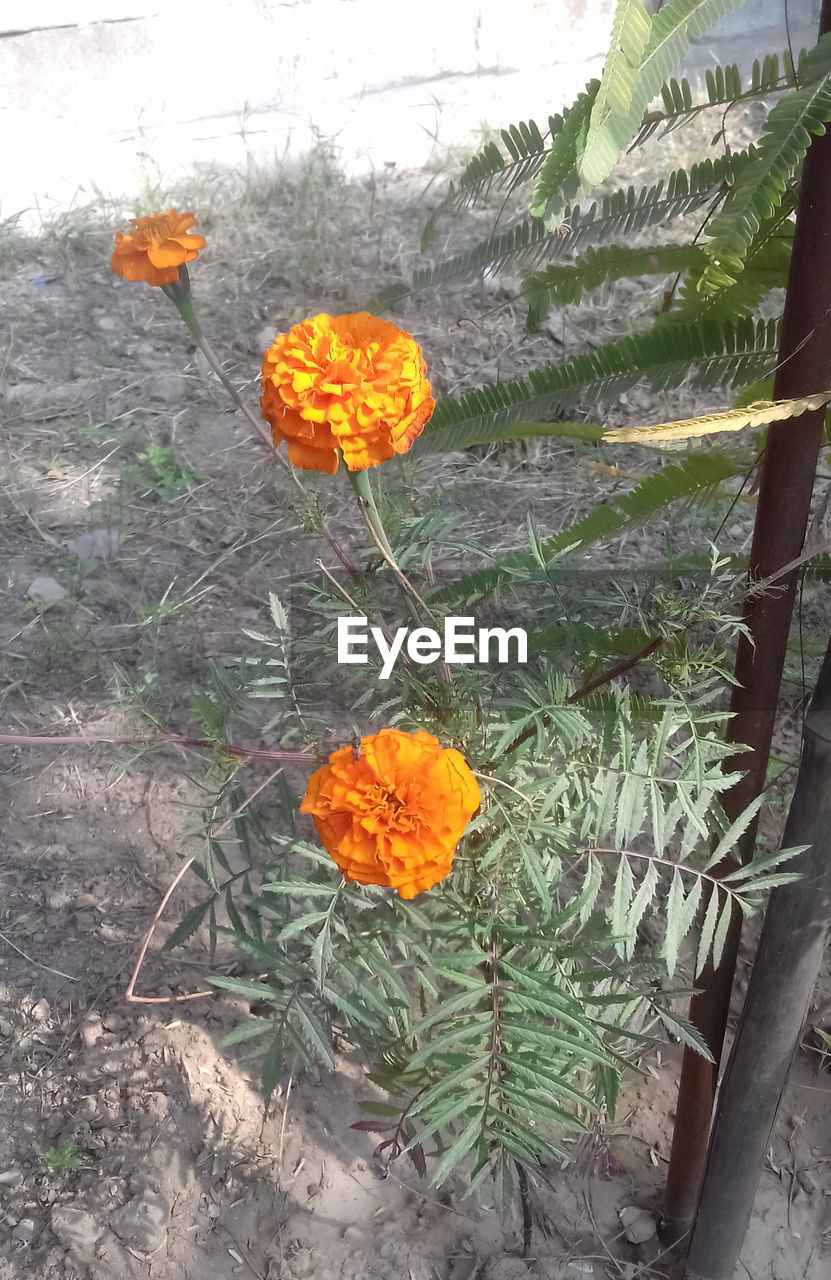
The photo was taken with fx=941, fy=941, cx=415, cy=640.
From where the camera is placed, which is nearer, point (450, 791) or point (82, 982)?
point (450, 791)

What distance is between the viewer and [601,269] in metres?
0.95

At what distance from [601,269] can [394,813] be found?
62 cm

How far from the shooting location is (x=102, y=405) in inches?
87.8

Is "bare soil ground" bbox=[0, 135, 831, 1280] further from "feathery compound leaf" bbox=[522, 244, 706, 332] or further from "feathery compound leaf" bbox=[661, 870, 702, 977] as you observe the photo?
"feathery compound leaf" bbox=[522, 244, 706, 332]

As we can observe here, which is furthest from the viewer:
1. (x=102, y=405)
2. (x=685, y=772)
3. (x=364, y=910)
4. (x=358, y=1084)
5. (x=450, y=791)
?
(x=102, y=405)

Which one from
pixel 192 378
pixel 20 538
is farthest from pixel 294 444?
pixel 192 378

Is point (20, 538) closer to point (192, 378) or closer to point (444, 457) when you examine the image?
point (192, 378)

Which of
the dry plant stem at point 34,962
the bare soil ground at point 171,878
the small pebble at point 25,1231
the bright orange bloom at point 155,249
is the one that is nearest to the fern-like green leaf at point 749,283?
the bright orange bloom at point 155,249

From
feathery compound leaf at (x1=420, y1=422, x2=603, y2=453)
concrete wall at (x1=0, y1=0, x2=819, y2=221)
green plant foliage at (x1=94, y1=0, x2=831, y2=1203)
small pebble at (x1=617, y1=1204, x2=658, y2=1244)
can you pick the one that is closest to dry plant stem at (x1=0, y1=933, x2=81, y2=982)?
green plant foliage at (x1=94, y1=0, x2=831, y2=1203)

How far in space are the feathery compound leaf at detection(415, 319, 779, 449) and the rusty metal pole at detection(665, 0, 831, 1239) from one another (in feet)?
0.22

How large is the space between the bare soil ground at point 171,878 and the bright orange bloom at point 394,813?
30 centimetres

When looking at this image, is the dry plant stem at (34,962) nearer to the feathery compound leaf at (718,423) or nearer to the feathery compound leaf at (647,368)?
the feathery compound leaf at (647,368)

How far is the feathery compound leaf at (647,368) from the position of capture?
2.68ft

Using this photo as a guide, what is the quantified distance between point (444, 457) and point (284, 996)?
1.36 metres
